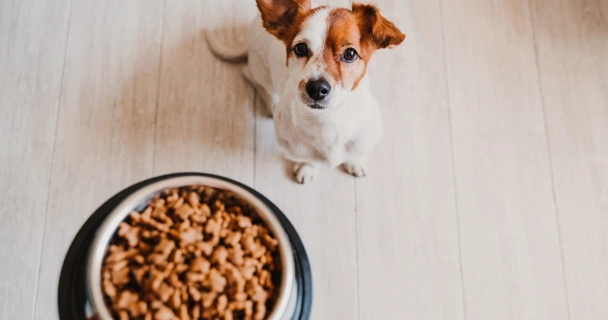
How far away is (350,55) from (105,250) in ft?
2.33

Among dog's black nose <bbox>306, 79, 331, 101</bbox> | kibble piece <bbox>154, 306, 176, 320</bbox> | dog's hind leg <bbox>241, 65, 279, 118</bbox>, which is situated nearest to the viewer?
kibble piece <bbox>154, 306, 176, 320</bbox>

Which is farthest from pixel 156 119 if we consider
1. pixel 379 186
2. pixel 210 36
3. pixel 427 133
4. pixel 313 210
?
pixel 427 133

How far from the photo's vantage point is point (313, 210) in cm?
168

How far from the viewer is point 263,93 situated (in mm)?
1732

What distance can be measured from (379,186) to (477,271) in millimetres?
431

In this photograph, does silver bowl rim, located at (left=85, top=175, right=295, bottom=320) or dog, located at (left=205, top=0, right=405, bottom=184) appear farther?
dog, located at (left=205, top=0, right=405, bottom=184)

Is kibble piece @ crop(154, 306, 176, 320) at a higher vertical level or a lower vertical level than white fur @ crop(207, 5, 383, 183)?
lower

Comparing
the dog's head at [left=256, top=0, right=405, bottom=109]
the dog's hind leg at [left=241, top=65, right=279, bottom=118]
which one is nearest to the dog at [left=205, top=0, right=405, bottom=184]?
the dog's head at [left=256, top=0, right=405, bottom=109]

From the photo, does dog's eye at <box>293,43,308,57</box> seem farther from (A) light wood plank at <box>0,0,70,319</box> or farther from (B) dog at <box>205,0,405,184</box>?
(A) light wood plank at <box>0,0,70,319</box>

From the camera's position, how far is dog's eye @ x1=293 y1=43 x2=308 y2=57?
1.19 meters

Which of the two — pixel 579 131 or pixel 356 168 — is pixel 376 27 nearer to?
pixel 356 168

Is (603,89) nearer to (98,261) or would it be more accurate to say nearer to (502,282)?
(502,282)

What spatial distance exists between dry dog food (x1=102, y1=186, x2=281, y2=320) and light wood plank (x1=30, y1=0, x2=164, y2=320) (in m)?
0.86

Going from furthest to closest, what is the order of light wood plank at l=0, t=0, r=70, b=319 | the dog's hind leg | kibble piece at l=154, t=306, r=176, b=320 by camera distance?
the dog's hind leg, light wood plank at l=0, t=0, r=70, b=319, kibble piece at l=154, t=306, r=176, b=320
